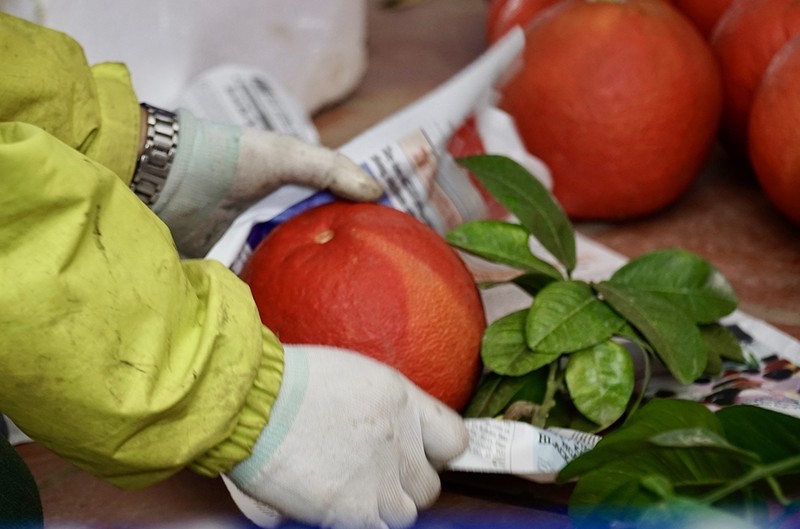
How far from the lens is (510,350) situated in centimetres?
93

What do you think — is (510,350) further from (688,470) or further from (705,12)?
(705,12)

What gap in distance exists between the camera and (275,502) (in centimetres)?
76

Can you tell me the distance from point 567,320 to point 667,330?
0.09 metres

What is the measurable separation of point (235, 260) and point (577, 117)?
0.55 meters

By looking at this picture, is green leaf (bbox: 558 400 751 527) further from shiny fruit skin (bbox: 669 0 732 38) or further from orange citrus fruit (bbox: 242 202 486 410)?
shiny fruit skin (bbox: 669 0 732 38)

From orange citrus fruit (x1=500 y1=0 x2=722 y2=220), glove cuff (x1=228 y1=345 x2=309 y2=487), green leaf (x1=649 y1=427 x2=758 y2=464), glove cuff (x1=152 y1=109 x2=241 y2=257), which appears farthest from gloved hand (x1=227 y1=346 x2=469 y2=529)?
orange citrus fruit (x1=500 y1=0 x2=722 y2=220)

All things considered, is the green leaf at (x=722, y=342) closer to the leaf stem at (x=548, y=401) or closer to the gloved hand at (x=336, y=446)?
the leaf stem at (x=548, y=401)

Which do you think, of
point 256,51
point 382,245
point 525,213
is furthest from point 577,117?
point 256,51

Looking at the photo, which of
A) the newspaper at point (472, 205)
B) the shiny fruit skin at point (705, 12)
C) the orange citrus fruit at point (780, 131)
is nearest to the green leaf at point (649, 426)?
the newspaper at point (472, 205)

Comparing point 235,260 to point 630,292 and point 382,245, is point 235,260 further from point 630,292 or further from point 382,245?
point 630,292

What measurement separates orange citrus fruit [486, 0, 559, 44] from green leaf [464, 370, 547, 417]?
870 mm

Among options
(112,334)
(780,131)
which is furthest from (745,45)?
(112,334)

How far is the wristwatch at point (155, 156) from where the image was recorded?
1.03 metres

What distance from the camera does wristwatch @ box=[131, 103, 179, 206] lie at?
103cm
